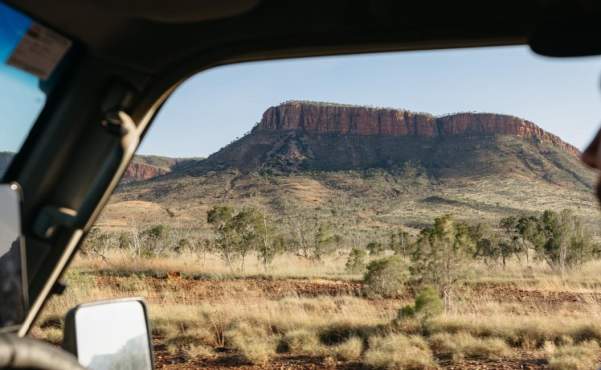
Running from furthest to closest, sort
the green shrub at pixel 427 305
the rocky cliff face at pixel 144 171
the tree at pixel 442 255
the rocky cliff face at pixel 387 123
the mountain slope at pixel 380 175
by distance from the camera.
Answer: the rocky cliff face at pixel 144 171, the rocky cliff face at pixel 387 123, the mountain slope at pixel 380 175, the tree at pixel 442 255, the green shrub at pixel 427 305

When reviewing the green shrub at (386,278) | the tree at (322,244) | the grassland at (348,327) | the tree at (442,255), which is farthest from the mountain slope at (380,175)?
the tree at (442,255)

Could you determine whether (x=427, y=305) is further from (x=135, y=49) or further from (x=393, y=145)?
(x=393, y=145)

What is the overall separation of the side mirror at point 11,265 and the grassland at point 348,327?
27.5 feet

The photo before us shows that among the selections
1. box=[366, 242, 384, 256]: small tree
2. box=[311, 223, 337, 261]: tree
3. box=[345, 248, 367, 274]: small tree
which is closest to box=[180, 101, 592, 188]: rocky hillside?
box=[366, 242, 384, 256]: small tree

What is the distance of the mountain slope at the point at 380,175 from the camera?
54.2m

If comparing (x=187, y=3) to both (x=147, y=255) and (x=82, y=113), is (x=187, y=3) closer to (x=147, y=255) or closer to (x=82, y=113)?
(x=82, y=113)

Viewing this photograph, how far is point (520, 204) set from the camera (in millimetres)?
54250

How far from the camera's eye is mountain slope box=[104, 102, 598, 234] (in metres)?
54.2

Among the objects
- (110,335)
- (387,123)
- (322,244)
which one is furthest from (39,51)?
(387,123)

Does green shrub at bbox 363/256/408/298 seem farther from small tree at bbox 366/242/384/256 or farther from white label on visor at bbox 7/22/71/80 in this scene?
white label on visor at bbox 7/22/71/80

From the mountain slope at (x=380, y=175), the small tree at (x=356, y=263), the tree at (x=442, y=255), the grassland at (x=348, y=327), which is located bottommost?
the grassland at (x=348, y=327)

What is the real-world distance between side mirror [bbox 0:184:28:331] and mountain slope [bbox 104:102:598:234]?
44686 mm

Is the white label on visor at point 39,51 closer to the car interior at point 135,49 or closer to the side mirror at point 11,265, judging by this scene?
the car interior at point 135,49

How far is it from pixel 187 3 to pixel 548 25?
3.05 feet
